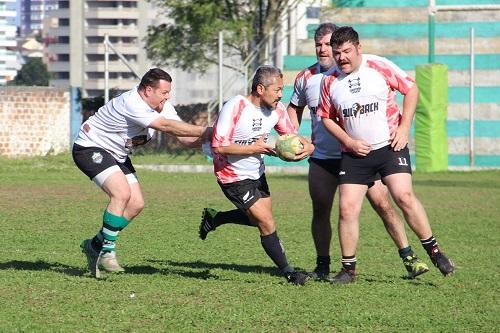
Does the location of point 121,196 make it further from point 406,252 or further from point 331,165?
point 406,252

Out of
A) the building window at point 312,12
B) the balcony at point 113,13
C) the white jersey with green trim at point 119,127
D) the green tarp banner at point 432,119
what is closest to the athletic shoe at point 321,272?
the white jersey with green trim at point 119,127

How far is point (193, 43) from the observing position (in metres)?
36.4

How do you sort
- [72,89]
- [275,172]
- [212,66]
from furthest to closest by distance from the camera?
[212,66], [72,89], [275,172]

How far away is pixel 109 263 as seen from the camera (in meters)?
10.5

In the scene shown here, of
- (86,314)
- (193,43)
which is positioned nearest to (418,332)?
(86,314)

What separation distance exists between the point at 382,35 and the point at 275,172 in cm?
702

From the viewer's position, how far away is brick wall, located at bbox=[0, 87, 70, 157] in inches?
1235

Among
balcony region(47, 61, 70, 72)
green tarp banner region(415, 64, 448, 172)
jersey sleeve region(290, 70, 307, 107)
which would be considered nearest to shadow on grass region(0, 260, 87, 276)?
jersey sleeve region(290, 70, 307, 107)

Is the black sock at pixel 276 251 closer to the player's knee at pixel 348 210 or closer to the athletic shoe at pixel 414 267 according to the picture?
the player's knee at pixel 348 210

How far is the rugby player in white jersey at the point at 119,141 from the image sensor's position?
1026cm

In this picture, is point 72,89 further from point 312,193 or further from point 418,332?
point 418,332

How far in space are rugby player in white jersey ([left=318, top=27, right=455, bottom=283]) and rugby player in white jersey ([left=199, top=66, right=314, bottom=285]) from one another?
0.34m

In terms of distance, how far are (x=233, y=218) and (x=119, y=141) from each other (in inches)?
47.2

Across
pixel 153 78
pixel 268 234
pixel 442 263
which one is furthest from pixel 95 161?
pixel 442 263
